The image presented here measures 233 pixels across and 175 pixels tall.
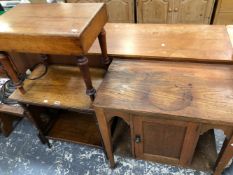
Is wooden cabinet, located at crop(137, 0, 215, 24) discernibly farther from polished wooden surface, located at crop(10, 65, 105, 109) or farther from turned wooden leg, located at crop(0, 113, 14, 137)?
turned wooden leg, located at crop(0, 113, 14, 137)

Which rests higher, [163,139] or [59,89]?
[59,89]

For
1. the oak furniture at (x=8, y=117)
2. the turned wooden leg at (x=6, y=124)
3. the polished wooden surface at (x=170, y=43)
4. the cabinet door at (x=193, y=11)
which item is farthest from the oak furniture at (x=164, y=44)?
the cabinet door at (x=193, y=11)

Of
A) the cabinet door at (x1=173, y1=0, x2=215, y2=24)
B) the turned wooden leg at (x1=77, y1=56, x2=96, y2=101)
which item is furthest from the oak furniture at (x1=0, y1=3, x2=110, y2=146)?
the cabinet door at (x1=173, y1=0, x2=215, y2=24)

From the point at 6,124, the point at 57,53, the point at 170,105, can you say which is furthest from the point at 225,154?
the point at 6,124

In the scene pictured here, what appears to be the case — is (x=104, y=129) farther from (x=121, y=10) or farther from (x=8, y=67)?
(x=121, y=10)

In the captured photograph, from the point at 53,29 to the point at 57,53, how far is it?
0.09 metres

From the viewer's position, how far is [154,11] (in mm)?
2168

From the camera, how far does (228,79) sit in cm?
94

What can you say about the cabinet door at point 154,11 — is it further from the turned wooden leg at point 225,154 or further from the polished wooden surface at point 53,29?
the turned wooden leg at point 225,154

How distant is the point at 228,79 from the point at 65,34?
76cm

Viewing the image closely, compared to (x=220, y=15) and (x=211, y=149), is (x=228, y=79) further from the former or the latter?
(x=220, y=15)

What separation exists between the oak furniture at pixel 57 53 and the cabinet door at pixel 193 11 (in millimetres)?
1368

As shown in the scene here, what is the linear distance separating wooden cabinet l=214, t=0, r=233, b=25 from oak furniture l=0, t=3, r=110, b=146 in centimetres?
154

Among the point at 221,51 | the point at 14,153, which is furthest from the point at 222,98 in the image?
the point at 14,153
